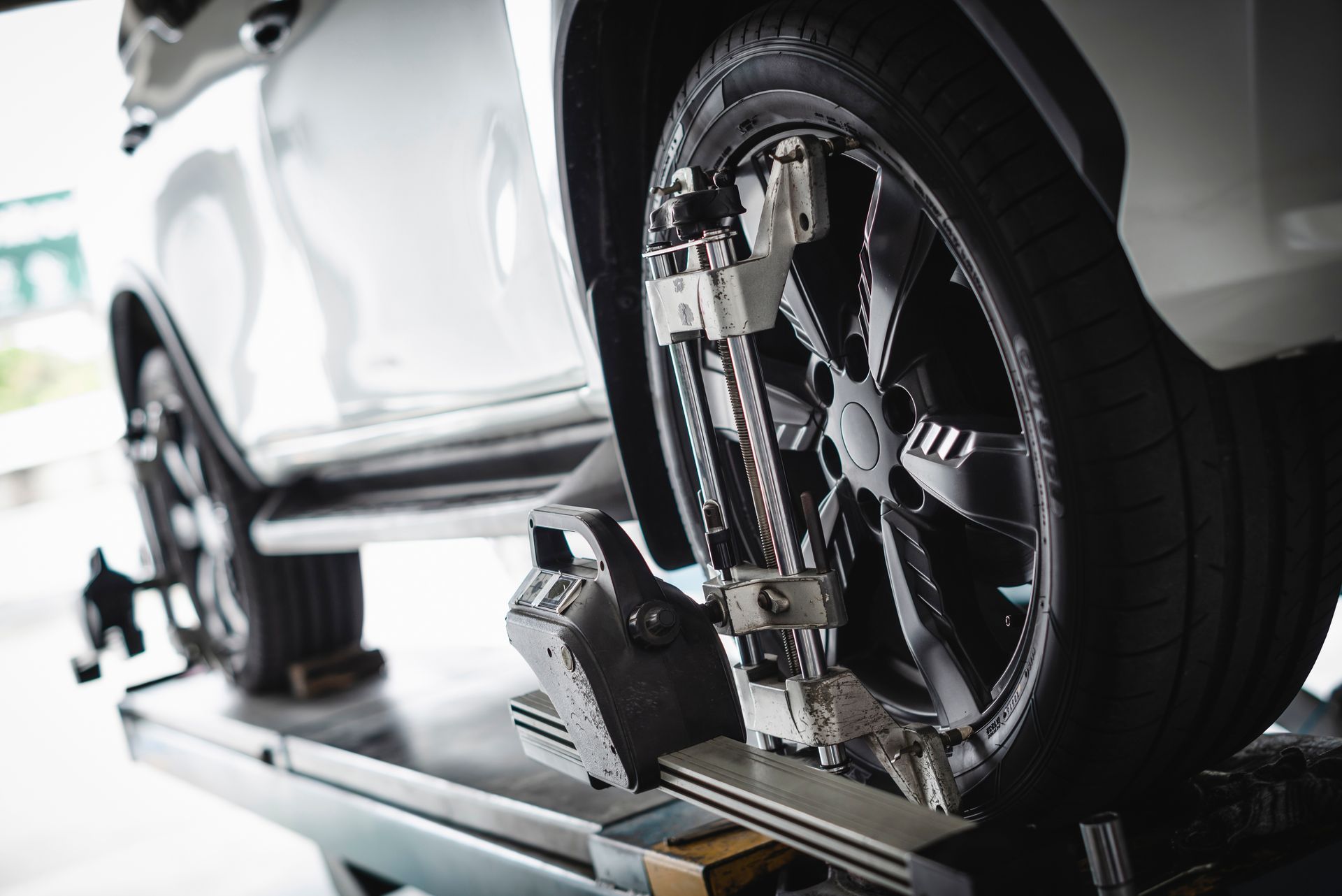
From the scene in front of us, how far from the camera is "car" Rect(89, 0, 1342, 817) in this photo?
0.83 m

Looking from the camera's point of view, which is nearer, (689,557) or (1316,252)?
(1316,252)

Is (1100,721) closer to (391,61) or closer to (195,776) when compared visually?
(391,61)

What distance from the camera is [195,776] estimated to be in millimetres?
2855

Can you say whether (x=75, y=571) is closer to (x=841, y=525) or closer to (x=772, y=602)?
(x=841, y=525)

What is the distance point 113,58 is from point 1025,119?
238cm

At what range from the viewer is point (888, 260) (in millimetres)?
1157

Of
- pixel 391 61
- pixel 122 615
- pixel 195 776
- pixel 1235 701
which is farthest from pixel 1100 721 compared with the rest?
pixel 122 615

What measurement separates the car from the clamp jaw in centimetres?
2

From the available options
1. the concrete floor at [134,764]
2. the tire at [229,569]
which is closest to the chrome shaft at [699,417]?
the concrete floor at [134,764]

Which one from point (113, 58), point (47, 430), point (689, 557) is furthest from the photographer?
point (47, 430)

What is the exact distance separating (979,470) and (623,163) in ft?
2.14

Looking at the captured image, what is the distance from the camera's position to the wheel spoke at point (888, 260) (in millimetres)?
1110

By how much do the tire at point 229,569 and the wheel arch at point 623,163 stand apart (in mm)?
1625

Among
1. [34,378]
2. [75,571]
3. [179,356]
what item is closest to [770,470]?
[179,356]
